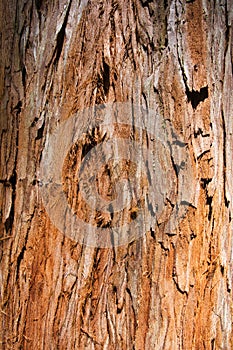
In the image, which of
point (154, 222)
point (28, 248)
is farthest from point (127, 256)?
point (28, 248)

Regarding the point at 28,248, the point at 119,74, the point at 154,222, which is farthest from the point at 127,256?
the point at 119,74

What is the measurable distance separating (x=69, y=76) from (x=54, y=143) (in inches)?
6.1

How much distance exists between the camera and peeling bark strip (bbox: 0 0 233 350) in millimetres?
1029

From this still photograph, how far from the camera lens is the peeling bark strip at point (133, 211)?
1.03 metres

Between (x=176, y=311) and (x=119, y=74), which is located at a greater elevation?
(x=119, y=74)

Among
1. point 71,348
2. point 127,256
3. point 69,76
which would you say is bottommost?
point 71,348

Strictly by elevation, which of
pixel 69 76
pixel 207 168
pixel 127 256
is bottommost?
pixel 127 256

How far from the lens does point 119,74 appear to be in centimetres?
104

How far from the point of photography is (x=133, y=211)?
1.03 m

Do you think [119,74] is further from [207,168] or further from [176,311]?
[176,311]

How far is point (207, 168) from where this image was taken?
3.42 ft

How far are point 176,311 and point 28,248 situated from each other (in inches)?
14.1

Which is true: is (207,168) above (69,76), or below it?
below

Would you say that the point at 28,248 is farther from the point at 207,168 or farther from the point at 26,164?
the point at 207,168
